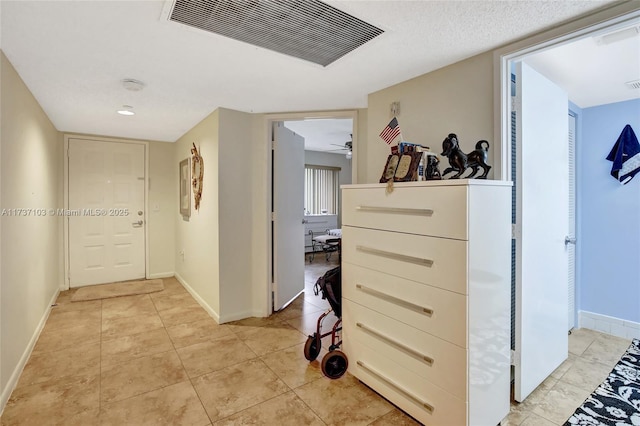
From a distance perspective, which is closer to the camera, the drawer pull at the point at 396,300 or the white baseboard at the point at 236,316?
the drawer pull at the point at 396,300

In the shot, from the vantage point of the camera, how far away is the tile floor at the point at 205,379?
73.8 inches

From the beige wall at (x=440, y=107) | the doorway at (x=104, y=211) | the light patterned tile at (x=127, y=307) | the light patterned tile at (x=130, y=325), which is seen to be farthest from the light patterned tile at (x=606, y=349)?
the doorway at (x=104, y=211)

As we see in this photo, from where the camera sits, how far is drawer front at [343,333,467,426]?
5.32 ft

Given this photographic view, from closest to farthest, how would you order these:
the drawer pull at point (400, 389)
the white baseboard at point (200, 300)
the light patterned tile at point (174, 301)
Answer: the drawer pull at point (400, 389) → the white baseboard at point (200, 300) → the light patterned tile at point (174, 301)

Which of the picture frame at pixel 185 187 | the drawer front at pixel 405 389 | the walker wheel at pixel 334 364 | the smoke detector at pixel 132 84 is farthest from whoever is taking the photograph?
the picture frame at pixel 185 187

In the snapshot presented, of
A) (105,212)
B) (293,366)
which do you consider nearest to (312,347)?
(293,366)

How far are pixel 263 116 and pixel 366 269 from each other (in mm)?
2111

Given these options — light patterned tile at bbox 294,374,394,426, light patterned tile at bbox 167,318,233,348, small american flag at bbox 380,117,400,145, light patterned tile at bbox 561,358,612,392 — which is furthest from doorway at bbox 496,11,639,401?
light patterned tile at bbox 167,318,233,348

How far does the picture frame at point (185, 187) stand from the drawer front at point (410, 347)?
9.34 feet

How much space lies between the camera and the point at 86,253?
452 cm

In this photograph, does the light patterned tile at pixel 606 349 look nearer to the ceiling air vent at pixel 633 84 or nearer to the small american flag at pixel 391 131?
the ceiling air vent at pixel 633 84

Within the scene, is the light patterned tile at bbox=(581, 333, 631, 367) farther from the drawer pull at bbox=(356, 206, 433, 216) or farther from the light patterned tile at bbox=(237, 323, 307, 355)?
the light patterned tile at bbox=(237, 323, 307, 355)

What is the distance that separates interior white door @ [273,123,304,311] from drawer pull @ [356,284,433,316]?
5.27 feet

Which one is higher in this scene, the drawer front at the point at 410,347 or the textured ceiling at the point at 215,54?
the textured ceiling at the point at 215,54
